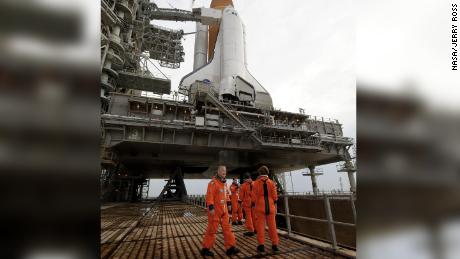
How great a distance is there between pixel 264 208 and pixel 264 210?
4 centimetres

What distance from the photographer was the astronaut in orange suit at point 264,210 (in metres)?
5.17

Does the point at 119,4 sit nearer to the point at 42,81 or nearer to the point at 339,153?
the point at 339,153

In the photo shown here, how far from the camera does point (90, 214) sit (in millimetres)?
743

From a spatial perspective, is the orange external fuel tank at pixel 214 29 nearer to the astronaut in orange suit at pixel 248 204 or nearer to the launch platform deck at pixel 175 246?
the astronaut in orange suit at pixel 248 204

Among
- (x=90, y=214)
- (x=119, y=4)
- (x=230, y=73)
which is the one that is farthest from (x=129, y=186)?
(x=90, y=214)

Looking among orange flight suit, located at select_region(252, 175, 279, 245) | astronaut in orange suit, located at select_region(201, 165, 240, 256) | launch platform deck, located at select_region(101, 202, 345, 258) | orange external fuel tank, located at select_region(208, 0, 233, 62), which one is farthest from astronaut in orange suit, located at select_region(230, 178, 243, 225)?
orange external fuel tank, located at select_region(208, 0, 233, 62)

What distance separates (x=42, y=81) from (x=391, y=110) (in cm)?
131

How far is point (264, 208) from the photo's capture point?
5316mm

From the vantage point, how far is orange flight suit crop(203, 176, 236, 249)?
491 centimetres

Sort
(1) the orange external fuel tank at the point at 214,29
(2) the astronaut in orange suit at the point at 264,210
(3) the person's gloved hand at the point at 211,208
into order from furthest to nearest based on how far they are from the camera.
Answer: (1) the orange external fuel tank at the point at 214,29
(2) the astronaut in orange suit at the point at 264,210
(3) the person's gloved hand at the point at 211,208

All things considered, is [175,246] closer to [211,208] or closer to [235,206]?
[211,208]

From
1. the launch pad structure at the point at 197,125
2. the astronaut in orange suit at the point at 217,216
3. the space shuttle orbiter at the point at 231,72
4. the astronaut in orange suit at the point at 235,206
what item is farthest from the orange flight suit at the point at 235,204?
the space shuttle orbiter at the point at 231,72

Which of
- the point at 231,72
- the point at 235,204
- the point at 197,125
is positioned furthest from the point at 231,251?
the point at 231,72

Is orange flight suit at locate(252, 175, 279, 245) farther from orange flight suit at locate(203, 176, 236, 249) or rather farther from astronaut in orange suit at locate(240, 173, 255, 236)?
astronaut in orange suit at locate(240, 173, 255, 236)
